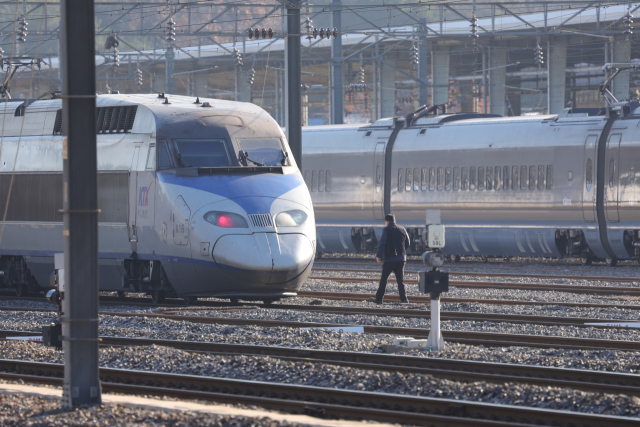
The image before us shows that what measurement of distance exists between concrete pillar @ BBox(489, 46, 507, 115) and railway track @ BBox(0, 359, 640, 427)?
38885mm

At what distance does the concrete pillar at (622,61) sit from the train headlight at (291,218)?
29052mm

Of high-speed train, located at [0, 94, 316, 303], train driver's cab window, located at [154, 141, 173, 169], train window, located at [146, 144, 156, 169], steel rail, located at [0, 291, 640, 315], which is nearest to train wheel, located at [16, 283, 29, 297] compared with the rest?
steel rail, located at [0, 291, 640, 315]

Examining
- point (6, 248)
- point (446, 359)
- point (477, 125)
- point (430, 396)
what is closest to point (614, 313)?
point (446, 359)

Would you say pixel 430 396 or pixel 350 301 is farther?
pixel 350 301

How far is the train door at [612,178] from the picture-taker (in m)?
23.5

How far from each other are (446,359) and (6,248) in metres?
10.7

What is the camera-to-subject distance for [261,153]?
1623 cm

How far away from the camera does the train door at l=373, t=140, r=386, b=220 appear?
28125 mm

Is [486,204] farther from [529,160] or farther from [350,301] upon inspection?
[350,301]

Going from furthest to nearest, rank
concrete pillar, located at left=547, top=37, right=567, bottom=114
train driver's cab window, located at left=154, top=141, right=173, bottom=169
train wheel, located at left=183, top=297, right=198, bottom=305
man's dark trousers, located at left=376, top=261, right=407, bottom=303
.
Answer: concrete pillar, located at left=547, top=37, right=567, bottom=114
man's dark trousers, located at left=376, top=261, right=407, bottom=303
train wheel, located at left=183, top=297, right=198, bottom=305
train driver's cab window, located at left=154, top=141, right=173, bottom=169

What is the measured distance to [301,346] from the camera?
11539 mm

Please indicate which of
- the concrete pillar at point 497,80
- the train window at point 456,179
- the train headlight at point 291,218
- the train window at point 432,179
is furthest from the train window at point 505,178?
the concrete pillar at point 497,80

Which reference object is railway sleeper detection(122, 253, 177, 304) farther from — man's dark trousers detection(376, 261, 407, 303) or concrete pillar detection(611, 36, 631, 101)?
concrete pillar detection(611, 36, 631, 101)

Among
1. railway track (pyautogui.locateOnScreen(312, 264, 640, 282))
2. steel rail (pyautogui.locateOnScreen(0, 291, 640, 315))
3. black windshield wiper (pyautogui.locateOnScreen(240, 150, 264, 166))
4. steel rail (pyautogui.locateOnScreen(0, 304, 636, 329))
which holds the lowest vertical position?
railway track (pyautogui.locateOnScreen(312, 264, 640, 282))
